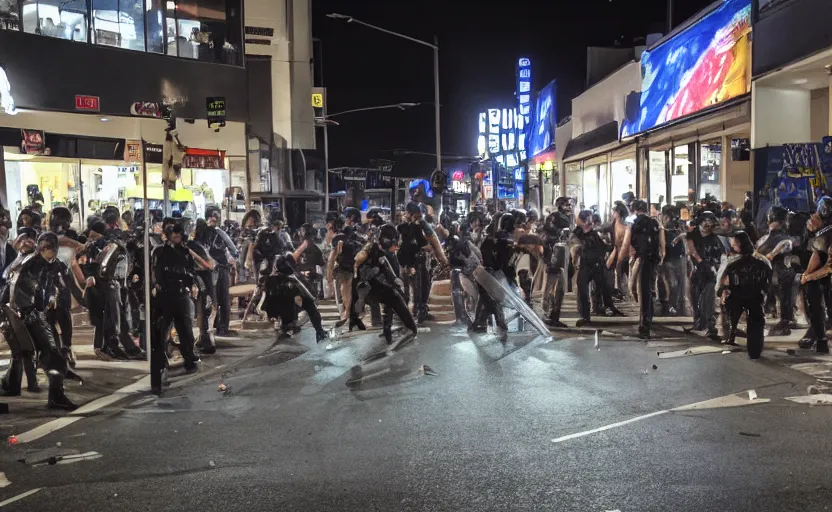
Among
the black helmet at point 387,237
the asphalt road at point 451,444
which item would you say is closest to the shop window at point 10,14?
the black helmet at point 387,237

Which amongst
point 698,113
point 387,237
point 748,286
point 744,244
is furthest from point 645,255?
point 698,113

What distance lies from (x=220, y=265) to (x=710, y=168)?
14474 mm

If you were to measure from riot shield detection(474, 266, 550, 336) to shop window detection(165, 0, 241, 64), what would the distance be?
16.8 m

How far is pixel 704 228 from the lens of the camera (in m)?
11.6

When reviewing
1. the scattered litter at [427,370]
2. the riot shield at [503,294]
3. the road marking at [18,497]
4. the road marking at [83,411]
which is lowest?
the road marking at [83,411]

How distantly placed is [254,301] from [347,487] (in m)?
8.96

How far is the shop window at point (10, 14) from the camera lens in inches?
750

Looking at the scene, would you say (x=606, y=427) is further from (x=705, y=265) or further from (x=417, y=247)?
(x=417, y=247)

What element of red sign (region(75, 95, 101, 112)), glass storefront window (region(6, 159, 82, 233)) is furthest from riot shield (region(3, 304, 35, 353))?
glass storefront window (region(6, 159, 82, 233))

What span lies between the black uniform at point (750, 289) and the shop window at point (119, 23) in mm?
19090

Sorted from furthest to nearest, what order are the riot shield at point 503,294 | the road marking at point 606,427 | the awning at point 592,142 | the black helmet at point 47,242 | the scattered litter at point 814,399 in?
the awning at point 592,142 → the riot shield at point 503,294 → the black helmet at point 47,242 → the scattered litter at point 814,399 → the road marking at point 606,427

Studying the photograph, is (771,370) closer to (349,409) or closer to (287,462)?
(349,409)

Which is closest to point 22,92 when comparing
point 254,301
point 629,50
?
point 254,301

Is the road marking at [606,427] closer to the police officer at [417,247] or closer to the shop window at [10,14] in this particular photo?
the police officer at [417,247]
